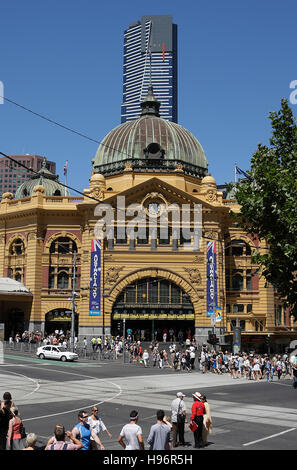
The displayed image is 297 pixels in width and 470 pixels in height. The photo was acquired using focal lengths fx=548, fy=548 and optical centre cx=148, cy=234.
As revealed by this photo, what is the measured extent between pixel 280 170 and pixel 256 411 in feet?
33.5

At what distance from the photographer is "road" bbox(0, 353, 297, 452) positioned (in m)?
17.7

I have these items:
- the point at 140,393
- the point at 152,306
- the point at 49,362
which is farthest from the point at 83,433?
the point at 152,306

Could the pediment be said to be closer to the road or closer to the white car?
the white car

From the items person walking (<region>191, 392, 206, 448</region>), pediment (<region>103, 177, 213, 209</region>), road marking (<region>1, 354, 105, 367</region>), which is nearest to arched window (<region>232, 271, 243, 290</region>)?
pediment (<region>103, 177, 213, 209</region>)

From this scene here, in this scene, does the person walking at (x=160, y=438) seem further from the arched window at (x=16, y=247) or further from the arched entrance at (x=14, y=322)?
the arched window at (x=16, y=247)

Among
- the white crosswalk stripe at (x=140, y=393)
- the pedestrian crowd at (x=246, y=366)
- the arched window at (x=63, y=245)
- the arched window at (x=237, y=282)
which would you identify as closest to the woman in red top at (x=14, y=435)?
the white crosswalk stripe at (x=140, y=393)

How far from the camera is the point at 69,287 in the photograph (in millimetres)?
62688

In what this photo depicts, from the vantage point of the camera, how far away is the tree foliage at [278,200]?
22.4 metres

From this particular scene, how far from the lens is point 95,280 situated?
5841cm

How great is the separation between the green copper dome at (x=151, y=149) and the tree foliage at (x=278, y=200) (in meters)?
42.0

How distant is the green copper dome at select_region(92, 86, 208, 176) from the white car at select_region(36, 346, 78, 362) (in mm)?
26955

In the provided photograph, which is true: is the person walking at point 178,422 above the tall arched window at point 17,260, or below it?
below

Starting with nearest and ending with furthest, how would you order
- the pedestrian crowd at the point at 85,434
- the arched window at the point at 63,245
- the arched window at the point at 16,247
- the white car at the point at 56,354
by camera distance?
1. the pedestrian crowd at the point at 85,434
2. the white car at the point at 56,354
3. the arched window at the point at 63,245
4. the arched window at the point at 16,247
